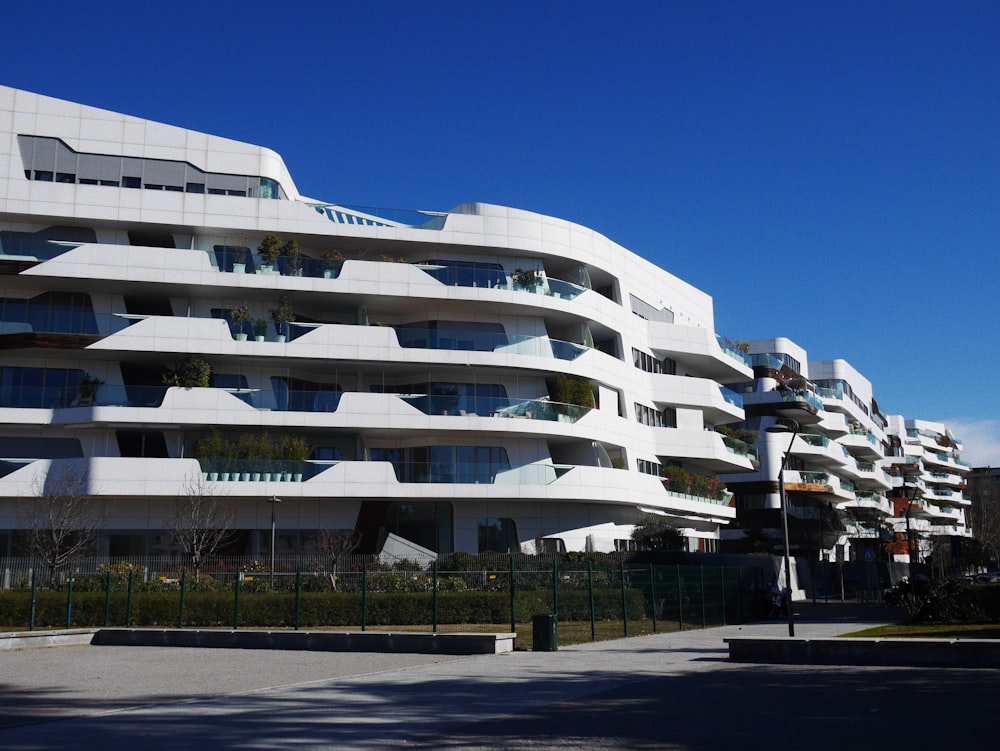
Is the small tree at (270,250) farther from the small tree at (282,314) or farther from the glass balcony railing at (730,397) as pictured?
the glass balcony railing at (730,397)

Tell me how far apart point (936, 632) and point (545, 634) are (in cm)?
864

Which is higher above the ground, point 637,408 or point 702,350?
point 702,350

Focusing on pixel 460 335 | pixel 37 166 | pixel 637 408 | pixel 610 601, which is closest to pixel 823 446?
pixel 637 408

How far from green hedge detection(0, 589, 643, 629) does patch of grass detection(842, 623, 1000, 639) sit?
316 inches

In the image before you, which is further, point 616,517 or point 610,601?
point 616,517

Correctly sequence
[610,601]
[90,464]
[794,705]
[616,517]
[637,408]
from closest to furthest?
1. [794,705]
2. [610,601]
3. [90,464]
4. [616,517]
5. [637,408]

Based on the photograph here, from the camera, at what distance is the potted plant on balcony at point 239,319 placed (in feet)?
141

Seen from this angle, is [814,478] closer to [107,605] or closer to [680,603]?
[680,603]

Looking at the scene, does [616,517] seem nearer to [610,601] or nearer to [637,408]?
[637,408]

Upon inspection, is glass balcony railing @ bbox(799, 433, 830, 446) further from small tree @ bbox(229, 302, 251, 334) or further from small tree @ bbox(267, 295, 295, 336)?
small tree @ bbox(229, 302, 251, 334)

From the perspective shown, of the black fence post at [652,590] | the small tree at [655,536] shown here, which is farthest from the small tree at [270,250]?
the black fence post at [652,590]

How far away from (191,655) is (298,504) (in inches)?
770

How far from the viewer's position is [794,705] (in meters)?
14.5

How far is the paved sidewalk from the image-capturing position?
478 inches
